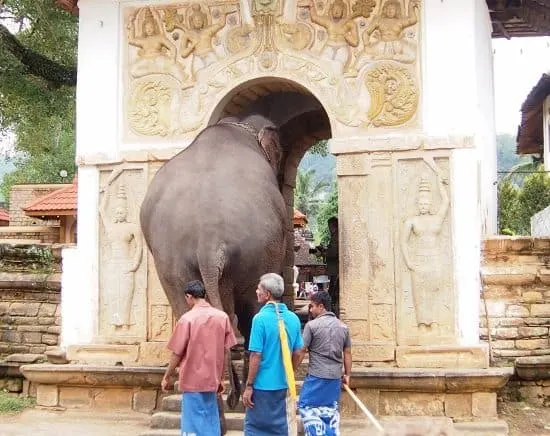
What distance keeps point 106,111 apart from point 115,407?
302 centimetres

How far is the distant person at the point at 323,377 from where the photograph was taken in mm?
6543

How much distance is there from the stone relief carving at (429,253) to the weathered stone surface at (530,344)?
34.8 inches

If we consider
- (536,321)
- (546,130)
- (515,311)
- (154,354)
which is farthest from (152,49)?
(546,130)

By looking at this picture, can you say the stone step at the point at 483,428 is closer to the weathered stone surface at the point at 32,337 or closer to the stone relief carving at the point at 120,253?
the stone relief carving at the point at 120,253

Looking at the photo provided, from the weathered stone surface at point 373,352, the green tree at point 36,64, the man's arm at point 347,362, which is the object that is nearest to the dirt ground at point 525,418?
the weathered stone surface at point 373,352

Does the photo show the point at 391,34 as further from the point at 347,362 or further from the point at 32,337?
the point at 32,337

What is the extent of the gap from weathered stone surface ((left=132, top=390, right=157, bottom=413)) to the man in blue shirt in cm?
272

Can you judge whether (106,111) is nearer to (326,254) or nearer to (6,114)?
(326,254)

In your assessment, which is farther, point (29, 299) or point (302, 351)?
point (29, 299)

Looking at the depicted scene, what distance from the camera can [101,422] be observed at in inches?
342

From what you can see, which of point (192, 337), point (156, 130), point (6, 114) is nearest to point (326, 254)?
point (156, 130)

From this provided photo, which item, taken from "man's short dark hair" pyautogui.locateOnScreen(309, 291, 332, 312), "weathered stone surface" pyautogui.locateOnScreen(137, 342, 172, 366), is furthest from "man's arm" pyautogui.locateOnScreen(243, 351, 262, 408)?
"weathered stone surface" pyautogui.locateOnScreen(137, 342, 172, 366)

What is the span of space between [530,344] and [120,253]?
13.8 ft

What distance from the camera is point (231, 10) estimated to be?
933 cm
